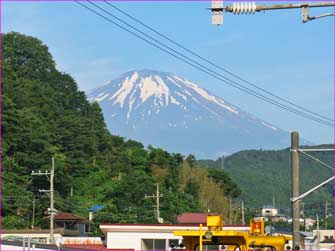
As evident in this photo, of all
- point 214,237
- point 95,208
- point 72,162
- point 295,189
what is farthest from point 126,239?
point 72,162

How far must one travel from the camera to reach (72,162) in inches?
3890

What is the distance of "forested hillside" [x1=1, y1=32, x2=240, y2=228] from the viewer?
8275cm

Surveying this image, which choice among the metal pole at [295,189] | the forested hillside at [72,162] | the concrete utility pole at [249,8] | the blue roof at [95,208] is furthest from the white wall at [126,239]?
the blue roof at [95,208]

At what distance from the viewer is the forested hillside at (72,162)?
3258 inches

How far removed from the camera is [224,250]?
16562mm

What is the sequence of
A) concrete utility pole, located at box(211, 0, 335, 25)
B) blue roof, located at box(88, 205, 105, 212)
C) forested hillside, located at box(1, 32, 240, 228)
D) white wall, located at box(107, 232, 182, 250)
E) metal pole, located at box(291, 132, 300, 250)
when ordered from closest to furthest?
concrete utility pole, located at box(211, 0, 335, 25) < metal pole, located at box(291, 132, 300, 250) < white wall, located at box(107, 232, 182, 250) < forested hillside, located at box(1, 32, 240, 228) < blue roof, located at box(88, 205, 105, 212)

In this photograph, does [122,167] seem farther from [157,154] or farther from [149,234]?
[149,234]

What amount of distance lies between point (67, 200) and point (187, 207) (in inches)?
612

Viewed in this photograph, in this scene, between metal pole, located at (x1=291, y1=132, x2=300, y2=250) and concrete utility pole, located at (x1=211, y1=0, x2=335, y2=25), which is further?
metal pole, located at (x1=291, y1=132, x2=300, y2=250)

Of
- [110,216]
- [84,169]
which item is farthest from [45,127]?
[110,216]

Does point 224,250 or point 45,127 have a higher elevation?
point 45,127

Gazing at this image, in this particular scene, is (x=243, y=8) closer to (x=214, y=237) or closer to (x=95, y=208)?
(x=214, y=237)

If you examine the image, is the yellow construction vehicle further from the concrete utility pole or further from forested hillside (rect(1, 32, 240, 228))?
forested hillside (rect(1, 32, 240, 228))

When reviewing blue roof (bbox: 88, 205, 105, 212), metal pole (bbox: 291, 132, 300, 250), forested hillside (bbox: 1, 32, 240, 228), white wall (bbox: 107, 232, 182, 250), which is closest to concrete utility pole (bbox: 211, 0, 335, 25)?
metal pole (bbox: 291, 132, 300, 250)
